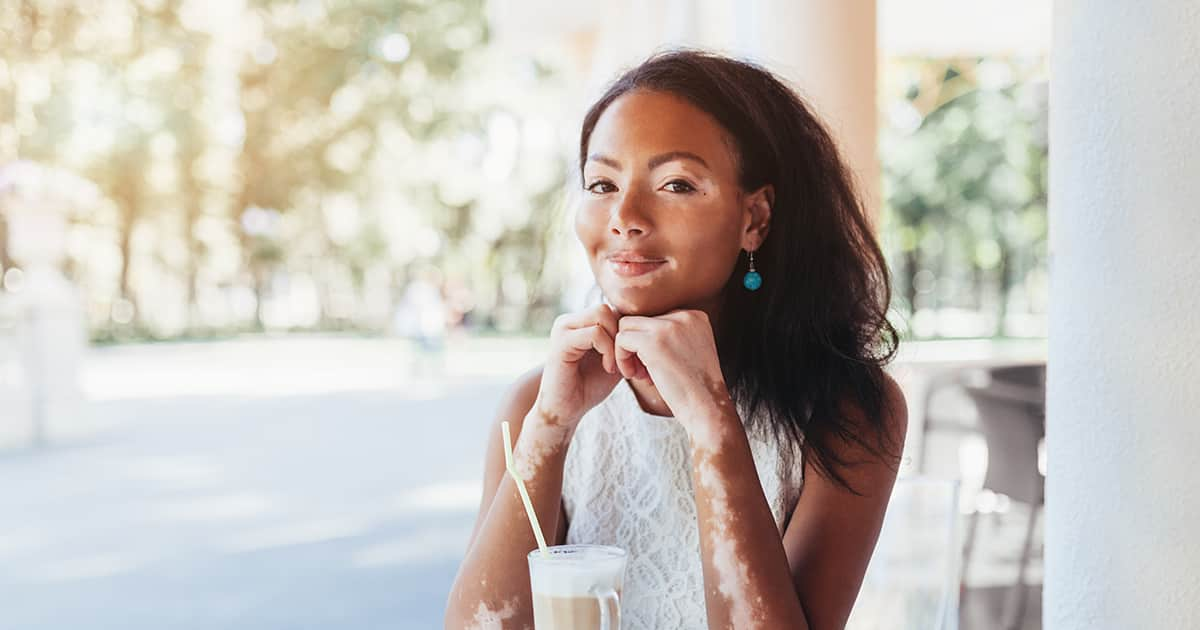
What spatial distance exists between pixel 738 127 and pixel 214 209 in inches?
863

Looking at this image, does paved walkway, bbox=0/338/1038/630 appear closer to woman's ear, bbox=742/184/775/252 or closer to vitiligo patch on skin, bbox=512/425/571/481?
woman's ear, bbox=742/184/775/252

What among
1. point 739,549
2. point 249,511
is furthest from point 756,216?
point 249,511

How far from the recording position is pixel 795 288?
5.23 ft

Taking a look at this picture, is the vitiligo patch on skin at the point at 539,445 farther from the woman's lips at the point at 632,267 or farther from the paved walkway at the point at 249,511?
the paved walkway at the point at 249,511

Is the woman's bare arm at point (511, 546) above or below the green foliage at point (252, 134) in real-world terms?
below

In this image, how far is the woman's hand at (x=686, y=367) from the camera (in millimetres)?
1280

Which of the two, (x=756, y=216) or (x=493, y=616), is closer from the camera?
(x=493, y=616)

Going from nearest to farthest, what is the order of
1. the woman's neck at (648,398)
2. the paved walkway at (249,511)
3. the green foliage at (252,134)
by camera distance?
1. the woman's neck at (648,398)
2. the paved walkway at (249,511)
3. the green foliage at (252,134)

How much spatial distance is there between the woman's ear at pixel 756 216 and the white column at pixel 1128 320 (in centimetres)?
36

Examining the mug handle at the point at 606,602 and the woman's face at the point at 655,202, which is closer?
the mug handle at the point at 606,602

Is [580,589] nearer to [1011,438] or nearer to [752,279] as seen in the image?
[752,279]

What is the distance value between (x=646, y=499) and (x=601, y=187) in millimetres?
436

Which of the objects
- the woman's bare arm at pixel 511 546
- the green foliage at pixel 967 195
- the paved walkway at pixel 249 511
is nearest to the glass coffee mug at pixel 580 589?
the woman's bare arm at pixel 511 546

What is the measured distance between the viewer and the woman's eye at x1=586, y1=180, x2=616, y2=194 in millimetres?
1423
